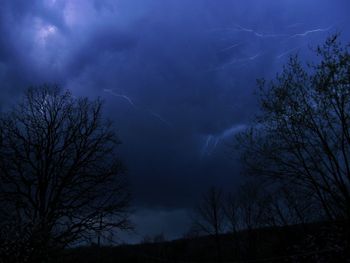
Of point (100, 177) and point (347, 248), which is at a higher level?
point (100, 177)

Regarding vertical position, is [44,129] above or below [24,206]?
above

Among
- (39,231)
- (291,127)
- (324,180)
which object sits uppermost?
(291,127)

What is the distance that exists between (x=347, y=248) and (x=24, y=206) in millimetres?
16539

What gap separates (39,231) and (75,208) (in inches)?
157

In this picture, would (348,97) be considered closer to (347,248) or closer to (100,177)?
(347,248)

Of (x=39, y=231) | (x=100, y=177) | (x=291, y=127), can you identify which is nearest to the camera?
(x=39, y=231)

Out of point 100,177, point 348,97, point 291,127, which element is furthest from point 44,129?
point 348,97

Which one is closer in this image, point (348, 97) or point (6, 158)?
point (348, 97)

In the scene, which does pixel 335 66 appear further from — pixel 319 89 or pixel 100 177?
pixel 100 177

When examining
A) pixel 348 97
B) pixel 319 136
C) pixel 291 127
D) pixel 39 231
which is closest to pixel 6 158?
pixel 39 231

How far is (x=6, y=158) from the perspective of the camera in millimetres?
16828

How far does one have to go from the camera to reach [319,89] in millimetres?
13273

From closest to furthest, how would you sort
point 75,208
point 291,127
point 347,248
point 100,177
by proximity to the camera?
point 291,127 < point 347,248 < point 75,208 < point 100,177

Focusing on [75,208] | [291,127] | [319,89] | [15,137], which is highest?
[15,137]
